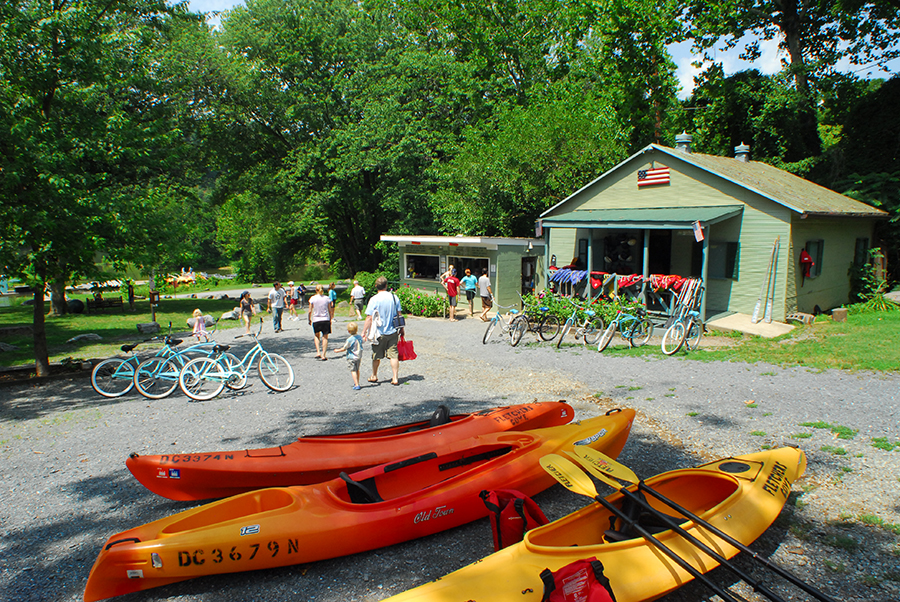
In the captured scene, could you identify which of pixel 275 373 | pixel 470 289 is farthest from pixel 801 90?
pixel 275 373

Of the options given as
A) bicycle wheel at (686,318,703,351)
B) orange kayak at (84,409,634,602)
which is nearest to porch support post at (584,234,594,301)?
bicycle wheel at (686,318,703,351)

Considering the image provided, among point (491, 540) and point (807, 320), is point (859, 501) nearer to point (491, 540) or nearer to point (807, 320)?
point (491, 540)

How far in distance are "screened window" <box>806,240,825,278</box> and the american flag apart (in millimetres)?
4239

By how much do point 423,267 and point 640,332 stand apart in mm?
10673

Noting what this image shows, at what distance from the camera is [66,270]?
959 cm

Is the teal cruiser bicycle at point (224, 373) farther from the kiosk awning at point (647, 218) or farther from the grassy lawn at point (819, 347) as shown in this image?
the kiosk awning at point (647, 218)

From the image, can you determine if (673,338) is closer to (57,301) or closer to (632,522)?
(632,522)

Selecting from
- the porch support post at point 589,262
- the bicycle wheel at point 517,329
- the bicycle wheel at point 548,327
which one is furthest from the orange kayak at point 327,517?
the porch support post at point 589,262

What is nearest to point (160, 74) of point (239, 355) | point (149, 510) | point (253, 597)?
point (239, 355)

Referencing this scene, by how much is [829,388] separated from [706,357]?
2.66 meters

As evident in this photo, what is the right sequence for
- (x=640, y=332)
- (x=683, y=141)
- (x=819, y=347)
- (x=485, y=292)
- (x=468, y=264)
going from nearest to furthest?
(x=819, y=347) < (x=640, y=332) < (x=683, y=141) < (x=485, y=292) < (x=468, y=264)

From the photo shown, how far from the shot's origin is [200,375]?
9.00 meters

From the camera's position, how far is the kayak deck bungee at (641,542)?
11.0 feet

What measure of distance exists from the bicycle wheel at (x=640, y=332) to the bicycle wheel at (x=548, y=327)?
6.23 feet
